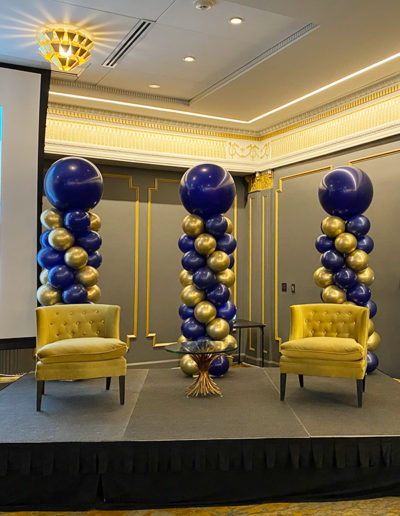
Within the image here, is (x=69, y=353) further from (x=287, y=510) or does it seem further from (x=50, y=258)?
(x=287, y=510)

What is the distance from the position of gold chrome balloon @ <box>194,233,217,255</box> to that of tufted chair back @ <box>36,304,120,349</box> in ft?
2.87

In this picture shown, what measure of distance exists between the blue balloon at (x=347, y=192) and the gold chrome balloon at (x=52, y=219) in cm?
236

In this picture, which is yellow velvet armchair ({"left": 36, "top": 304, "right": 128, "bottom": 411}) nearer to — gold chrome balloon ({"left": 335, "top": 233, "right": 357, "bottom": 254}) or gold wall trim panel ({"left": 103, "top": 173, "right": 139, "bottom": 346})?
gold chrome balloon ({"left": 335, "top": 233, "right": 357, "bottom": 254})

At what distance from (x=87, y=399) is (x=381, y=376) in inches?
99.8

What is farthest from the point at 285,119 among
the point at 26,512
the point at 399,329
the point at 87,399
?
the point at 26,512

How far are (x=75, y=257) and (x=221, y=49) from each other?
2136mm

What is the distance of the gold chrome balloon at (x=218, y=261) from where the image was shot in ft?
14.8

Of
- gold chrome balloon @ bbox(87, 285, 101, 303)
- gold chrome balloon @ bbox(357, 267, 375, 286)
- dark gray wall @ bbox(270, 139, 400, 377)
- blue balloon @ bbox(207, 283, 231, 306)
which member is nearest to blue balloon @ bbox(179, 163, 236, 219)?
blue balloon @ bbox(207, 283, 231, 306)

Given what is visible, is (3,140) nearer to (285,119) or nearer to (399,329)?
(285,119)

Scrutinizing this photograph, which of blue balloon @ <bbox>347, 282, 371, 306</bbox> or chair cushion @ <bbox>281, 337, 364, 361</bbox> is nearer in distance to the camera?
chair cushion @ <bbox>281, 337, 364, 361</bbox>

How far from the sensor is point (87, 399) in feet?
12.6

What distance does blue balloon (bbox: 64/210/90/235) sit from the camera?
4.39 m

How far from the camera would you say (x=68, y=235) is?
4.42 m

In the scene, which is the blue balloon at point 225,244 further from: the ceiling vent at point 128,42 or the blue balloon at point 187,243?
the ceiling vent at point 128,42
